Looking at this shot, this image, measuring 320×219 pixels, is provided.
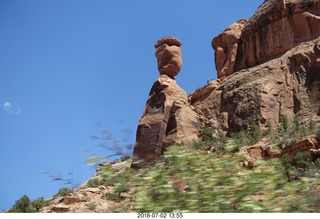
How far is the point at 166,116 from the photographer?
37.1m

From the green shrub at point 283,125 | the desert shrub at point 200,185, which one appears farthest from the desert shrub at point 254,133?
the desert shrub at point 200,185

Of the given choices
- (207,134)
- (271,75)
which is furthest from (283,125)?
(271,75)

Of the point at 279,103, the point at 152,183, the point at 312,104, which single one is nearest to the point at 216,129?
the point at 279,103

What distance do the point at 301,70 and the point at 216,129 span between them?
25.3 feet

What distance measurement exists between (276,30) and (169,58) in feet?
31.0

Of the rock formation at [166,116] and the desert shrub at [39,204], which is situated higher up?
the rock formation at [166,116]

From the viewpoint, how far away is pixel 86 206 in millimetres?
26312

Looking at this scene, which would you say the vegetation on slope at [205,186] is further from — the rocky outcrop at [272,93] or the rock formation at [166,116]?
the rock formation at [166,116]

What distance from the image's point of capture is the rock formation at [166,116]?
35.8 metres

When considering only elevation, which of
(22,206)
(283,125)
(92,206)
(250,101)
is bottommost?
(92,206)

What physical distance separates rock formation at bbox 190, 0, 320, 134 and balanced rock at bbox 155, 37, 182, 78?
9.48 feet

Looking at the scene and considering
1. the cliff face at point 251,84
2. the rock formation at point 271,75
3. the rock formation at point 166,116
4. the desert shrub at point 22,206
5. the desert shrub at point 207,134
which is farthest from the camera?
the rock formation at point 166,116

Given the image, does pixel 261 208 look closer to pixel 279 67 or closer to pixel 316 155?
pixel 316 155

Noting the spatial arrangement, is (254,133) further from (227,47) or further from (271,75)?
(227,47)
